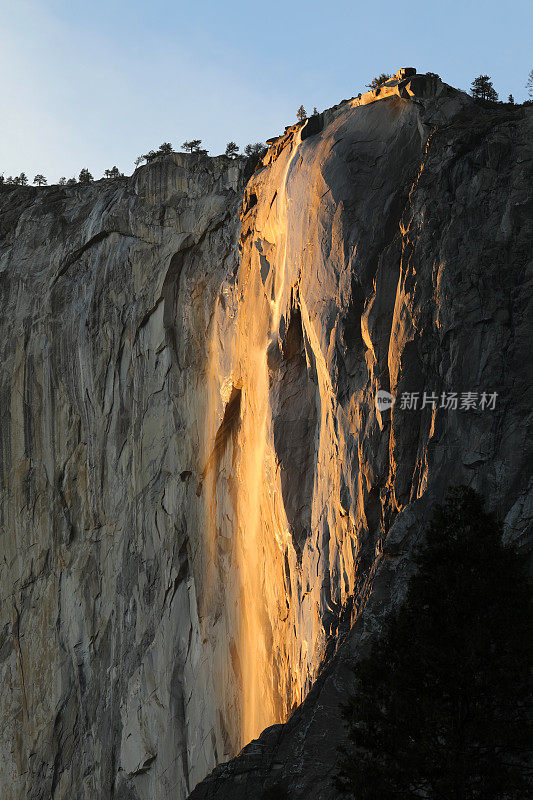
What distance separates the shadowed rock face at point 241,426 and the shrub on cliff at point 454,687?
3.35 meters

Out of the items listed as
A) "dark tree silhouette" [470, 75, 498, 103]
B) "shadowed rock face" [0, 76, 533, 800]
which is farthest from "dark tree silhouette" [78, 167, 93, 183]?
"dark tree silhouette" [470, 75, 498, 103]

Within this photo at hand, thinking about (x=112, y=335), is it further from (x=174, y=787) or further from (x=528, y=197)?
(x=528, y=197)

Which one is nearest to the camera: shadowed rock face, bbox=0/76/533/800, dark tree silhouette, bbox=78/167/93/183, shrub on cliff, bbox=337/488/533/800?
shrub on cliff, bbox=337/488/533/800

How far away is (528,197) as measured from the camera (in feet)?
56.9

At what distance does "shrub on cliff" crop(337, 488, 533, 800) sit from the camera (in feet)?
37.5

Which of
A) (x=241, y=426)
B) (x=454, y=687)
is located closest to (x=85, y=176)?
(x=241, y=426)

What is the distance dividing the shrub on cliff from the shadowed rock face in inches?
132

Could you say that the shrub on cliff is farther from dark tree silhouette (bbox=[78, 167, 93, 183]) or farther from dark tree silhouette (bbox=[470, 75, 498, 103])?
dark tree silhouette (bbox=[78, 167, 93, 183])

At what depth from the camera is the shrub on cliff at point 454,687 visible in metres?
11.4

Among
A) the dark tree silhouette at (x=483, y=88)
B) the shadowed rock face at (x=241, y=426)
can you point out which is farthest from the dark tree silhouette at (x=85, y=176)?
the dark tree silhouette at (x=483, y=88)

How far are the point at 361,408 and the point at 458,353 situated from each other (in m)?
2.95

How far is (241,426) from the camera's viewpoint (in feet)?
98.9

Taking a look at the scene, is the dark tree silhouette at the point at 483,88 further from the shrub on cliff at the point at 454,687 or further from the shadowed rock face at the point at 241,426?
the shrub on cliff at the point at 454,687

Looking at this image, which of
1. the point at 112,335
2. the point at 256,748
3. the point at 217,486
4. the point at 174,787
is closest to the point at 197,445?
the point at 217,486
